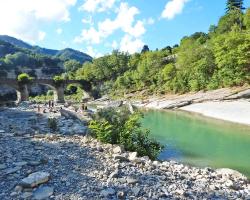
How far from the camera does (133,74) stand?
120 m

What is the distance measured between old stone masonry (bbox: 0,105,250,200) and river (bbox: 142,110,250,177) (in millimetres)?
8050

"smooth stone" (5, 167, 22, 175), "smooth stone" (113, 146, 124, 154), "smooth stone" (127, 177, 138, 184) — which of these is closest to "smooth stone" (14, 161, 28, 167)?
"smooth stone" (5, 167, 22, 175)

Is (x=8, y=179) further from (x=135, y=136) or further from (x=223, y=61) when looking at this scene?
(x=223, y=61)

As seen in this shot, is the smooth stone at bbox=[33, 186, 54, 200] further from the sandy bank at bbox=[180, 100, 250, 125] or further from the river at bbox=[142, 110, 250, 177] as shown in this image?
the sandy bank at bbox=[180, 100, 250, 125]

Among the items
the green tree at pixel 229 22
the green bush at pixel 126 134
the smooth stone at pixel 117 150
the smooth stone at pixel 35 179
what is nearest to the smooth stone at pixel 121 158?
the smooth stone at pixel 117 150

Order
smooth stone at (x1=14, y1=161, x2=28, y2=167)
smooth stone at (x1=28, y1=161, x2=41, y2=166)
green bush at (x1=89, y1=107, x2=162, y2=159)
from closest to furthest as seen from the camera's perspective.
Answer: smooth stone at (x1=14, y1=161, x2=28, y2=167) → smooth stone at (x1=28, y1=161, x2=41, y2=166) → green bush at (x1=89, y1=107, x2=162, y2=159)

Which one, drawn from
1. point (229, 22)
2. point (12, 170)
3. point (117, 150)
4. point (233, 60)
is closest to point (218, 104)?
point (233, 60)

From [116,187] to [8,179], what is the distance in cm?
422

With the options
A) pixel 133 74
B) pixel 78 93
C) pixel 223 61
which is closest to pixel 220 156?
pixel 223 61

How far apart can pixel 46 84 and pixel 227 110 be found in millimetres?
60469

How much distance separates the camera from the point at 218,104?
6350 centimetres

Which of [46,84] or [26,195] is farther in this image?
[46,84]

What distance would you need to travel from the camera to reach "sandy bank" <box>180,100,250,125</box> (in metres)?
51.1

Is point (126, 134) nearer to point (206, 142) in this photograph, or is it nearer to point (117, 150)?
point (117, 150)
